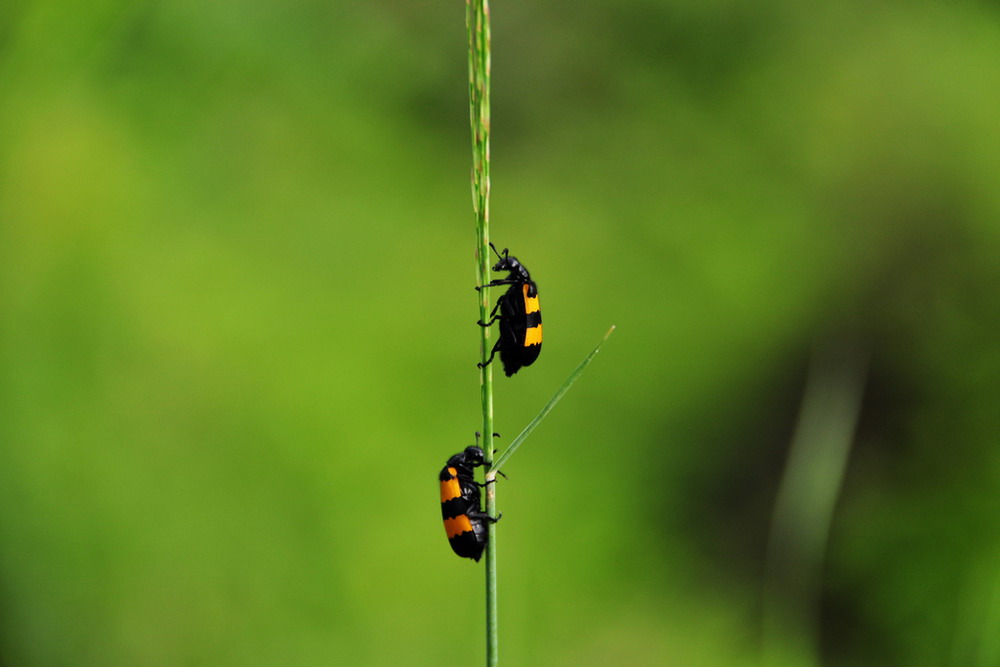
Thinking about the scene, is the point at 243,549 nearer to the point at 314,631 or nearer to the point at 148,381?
the point at 314,631

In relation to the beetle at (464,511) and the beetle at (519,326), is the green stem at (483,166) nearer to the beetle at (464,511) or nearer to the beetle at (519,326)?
the beetle at (464,511)

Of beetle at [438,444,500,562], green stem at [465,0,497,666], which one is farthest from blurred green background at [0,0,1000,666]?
green stem at [465,0,497,666]

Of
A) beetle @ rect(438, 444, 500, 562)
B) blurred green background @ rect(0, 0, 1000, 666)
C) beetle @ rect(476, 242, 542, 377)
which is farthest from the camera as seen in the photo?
blurred green background @ rect(0, 0, 1000, 666)

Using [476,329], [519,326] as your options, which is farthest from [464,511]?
[476,329]

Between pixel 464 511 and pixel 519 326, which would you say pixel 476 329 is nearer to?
pixel 519 326

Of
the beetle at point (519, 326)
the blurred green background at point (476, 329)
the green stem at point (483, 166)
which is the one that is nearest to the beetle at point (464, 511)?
the beetle at point (519, 326)

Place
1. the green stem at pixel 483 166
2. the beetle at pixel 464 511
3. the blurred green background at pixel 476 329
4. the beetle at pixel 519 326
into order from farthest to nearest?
the blurred green background at pixel 476 329
the beetle at pixel 519 326
the beetle at pixel 464 511
the green stem at pixel 483 166

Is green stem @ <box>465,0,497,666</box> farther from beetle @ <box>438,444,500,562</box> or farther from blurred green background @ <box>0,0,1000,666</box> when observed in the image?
blurred green background @ <box>0,0,1000,666</box>

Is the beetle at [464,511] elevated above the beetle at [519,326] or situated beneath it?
situated beneath
